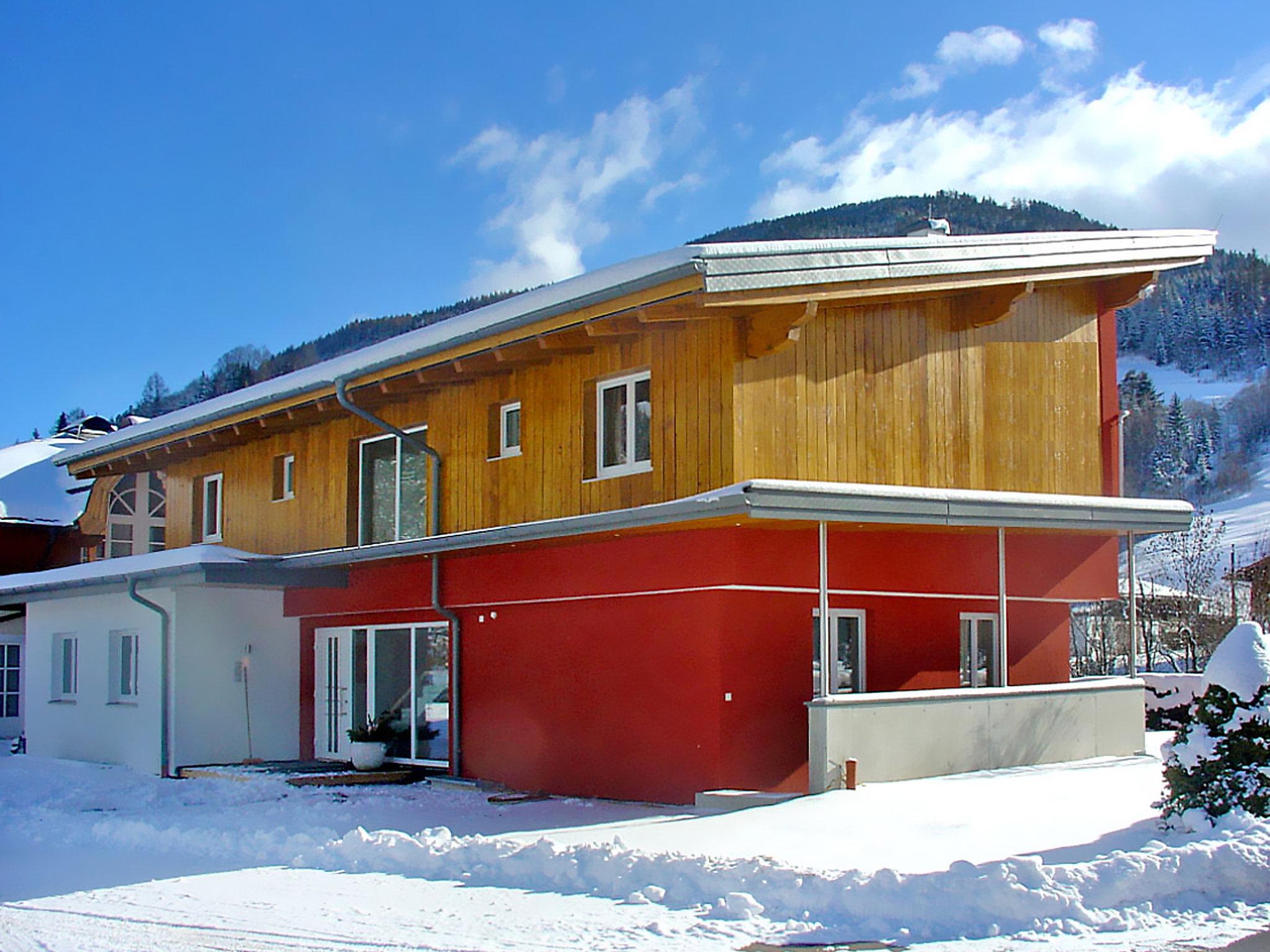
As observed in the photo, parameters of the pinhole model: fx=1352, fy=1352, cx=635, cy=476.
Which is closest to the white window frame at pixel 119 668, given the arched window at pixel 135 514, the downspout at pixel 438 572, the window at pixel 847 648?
the downspout at pixel 438 572

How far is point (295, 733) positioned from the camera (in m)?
19.2

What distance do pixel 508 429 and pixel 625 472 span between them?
91.2 inches

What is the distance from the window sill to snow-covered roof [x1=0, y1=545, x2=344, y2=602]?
5602 millimetres

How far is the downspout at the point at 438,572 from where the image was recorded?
643 inches

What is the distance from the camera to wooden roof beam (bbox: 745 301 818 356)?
12578 mm

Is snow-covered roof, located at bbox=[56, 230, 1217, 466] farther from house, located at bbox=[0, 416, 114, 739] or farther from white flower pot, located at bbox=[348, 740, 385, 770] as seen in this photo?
house, located at bbox=[0, 416, 114, 739]

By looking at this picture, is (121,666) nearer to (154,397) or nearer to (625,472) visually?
(625,472)

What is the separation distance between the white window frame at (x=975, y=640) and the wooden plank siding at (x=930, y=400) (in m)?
1.61

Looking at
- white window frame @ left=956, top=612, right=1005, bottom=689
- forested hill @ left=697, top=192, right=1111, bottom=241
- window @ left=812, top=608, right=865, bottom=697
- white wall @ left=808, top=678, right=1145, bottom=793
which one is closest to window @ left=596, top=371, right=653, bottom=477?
window @ left=812, top=608, right=865, bottom=697

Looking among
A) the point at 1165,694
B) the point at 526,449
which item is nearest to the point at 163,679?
the point at 526,449

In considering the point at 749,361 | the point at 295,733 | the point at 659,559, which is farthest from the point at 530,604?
the point at 295,733

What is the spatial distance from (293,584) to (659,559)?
21.3 ft

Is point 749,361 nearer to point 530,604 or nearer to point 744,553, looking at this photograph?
point 744,553

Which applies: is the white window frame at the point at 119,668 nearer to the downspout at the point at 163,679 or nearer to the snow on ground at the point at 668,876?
the downspout at the point at 163,679
